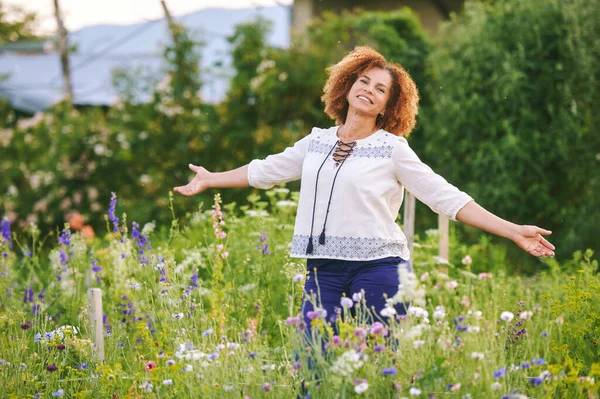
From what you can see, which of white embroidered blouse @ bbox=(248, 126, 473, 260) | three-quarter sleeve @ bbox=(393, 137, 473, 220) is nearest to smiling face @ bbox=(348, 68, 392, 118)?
white embroidered blouse @ bbox=(248, 126, 473, 260)

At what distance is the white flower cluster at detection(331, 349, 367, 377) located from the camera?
2406mm

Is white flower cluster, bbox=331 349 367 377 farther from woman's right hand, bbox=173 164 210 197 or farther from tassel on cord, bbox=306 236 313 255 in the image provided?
woman's right hand, bbox=173 164 210 197

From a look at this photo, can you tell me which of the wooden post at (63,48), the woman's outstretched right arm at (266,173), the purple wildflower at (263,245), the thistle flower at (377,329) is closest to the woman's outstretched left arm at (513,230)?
the thistle flower at (377,329)

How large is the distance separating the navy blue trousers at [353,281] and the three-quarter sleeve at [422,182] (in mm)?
279

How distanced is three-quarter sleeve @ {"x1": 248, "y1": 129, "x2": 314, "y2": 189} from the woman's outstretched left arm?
2.55ft

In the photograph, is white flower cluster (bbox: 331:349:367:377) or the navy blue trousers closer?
white flower cluster (bbox: 331:349:367:377)

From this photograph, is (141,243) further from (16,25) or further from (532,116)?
(16,25)

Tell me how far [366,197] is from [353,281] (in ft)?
1.11

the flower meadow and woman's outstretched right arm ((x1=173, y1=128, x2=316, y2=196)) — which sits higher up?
woman's outstretched right arm ((x1=173, y1=128, x2=316, y2=196))

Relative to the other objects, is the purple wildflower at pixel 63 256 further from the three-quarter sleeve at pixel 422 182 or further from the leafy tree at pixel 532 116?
the leafy tree at pixel 532 116

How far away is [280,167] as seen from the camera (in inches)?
139

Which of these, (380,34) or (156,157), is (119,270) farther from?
(380,34)

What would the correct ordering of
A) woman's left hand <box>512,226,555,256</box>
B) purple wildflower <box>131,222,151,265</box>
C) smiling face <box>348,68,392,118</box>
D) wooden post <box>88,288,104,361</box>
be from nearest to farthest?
woman's left hand <box>512,226,555,256</box>, smiling face <box>348,68,392,118</box>, wooden post <box>88,288,104,361</box>, purple wildflower <box>131,222,151,265</box>

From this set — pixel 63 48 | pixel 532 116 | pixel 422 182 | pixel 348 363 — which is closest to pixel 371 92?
pixel 422 182
